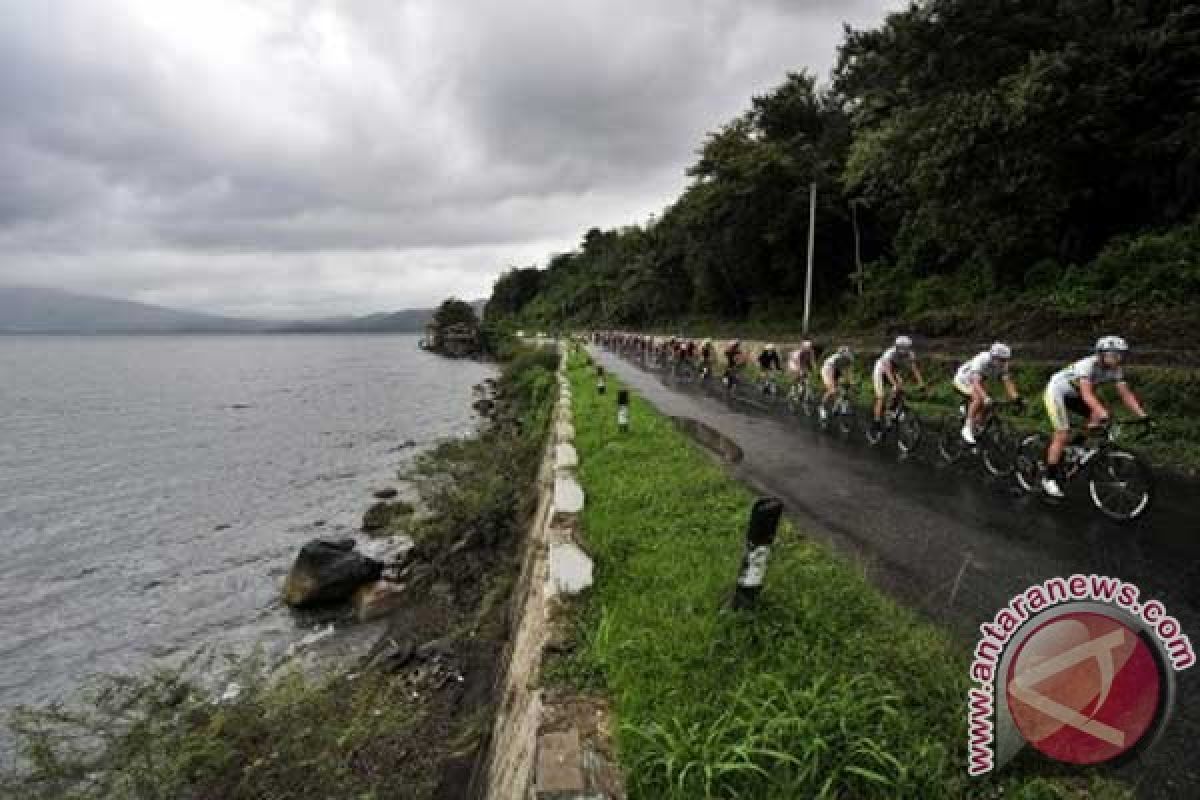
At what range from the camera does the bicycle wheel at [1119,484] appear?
6332 millimetres

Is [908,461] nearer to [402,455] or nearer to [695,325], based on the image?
[402,455]

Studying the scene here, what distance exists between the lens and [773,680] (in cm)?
318

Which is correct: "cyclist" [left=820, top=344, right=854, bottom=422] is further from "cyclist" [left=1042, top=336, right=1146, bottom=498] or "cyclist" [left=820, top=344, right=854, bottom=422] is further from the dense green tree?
the dense green tree

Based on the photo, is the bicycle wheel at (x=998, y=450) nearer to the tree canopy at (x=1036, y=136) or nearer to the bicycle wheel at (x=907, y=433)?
the bicycle wheel at (x=907, y=433)

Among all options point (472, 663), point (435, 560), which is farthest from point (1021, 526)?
point (435, 560)

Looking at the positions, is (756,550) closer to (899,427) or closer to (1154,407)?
(899,427)

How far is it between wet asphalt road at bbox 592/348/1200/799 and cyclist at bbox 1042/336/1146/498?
0.52 metres

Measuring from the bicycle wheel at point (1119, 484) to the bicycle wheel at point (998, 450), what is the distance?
4.54ft

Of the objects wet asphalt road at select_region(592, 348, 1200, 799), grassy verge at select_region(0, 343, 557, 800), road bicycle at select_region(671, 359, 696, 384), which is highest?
→ wet asphalt road at select_region(592, 348, 1200, 799)

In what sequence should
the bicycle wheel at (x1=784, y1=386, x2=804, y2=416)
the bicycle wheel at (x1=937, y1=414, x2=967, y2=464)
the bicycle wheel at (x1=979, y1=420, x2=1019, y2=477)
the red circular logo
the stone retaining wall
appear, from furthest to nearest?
1. the bicycle wheel at (x1=784, y1=386, x2=804, y2=416)
2. the bicycle wheel at (x1=937, y1=414, x2=967, y2=464)
3. the bicycle wheel at (x1=979, y1=420, x2=1019, y2=477)
4. the stone retaining wall
5. the red circular logo

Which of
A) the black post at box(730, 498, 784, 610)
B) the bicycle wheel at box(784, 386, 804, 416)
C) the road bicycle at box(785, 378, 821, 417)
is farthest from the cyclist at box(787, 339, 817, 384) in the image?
the black post at box(730, 498, 784, 610)

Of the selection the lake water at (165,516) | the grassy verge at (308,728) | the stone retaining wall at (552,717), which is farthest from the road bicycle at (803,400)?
the lake water at (165,516)

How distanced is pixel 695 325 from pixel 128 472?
42181 millimetres

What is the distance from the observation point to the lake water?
30.7 ft
